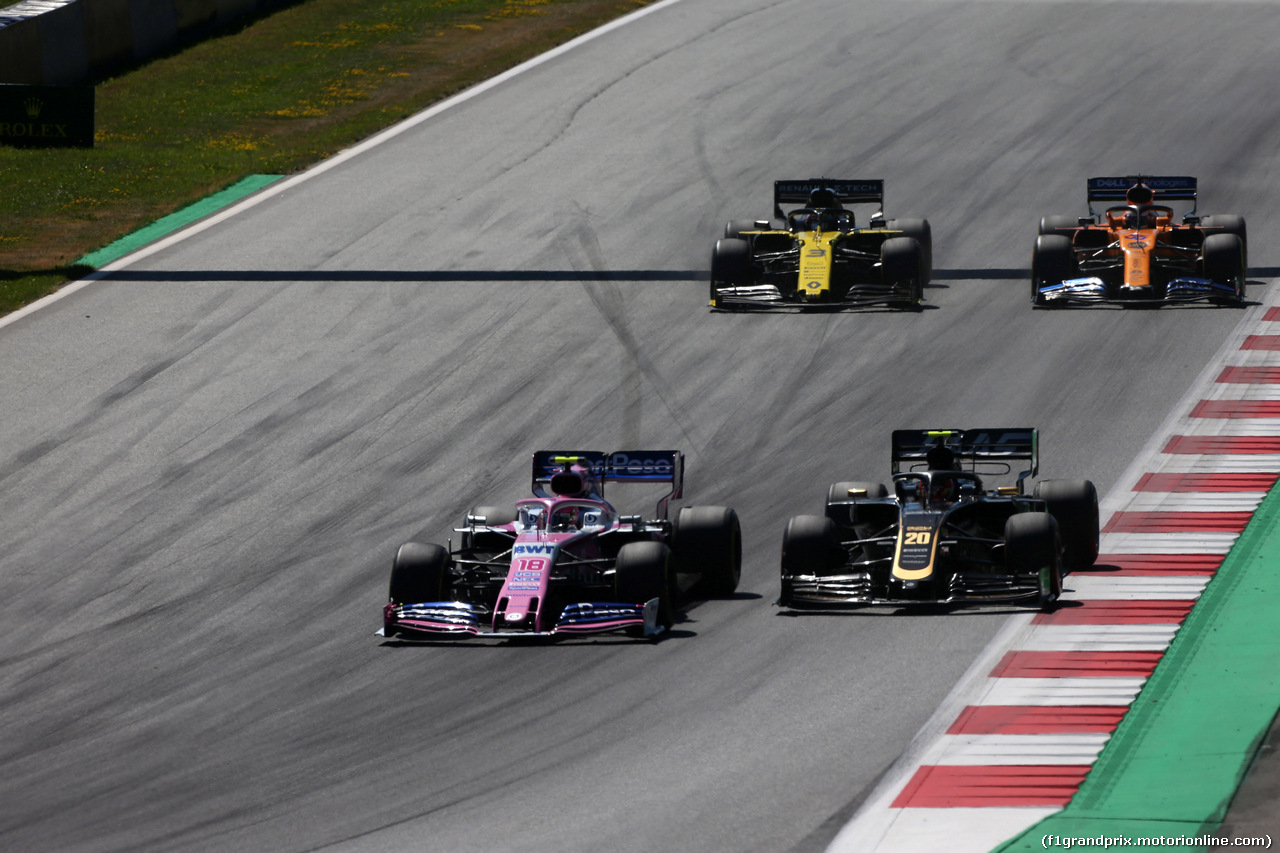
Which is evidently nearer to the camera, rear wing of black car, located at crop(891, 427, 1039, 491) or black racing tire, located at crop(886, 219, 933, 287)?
rear wing of black car, located at crop(891, 427, 1039, 491)

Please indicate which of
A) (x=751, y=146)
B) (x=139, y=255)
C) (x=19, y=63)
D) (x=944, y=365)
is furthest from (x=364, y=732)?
(x=19, y=63)

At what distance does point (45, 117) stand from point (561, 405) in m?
11.2

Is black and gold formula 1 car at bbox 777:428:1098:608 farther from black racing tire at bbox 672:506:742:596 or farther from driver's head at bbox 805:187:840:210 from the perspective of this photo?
driver's head at bbox 805:187:840:210

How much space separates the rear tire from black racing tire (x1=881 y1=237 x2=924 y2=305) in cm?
1110

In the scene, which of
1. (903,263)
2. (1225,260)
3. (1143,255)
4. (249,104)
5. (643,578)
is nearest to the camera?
(643,578)

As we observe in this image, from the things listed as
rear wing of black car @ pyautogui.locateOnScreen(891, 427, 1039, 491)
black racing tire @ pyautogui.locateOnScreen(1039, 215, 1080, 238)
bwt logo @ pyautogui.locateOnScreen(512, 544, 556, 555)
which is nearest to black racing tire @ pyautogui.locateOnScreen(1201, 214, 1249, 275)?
black racing tire @ pyautogui.locateOnScreen(1039, 215, 1080, 238)

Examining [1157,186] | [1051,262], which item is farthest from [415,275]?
[1157,186]

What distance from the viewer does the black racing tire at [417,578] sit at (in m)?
15.6

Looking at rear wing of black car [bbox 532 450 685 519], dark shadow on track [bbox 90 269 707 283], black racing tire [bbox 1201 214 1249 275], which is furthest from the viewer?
dark shadow on track [bbox 90 269 707 283]

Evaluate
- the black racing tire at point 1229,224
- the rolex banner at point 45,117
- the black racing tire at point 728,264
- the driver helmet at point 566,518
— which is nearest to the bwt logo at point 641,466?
the driver helmet at point 566,518

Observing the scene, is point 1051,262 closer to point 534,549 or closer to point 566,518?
point 566,518

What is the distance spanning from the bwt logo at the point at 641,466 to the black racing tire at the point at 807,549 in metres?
1.52

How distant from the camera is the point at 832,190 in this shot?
26141mm

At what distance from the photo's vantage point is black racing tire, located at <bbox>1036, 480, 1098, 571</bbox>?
52.8 ft
